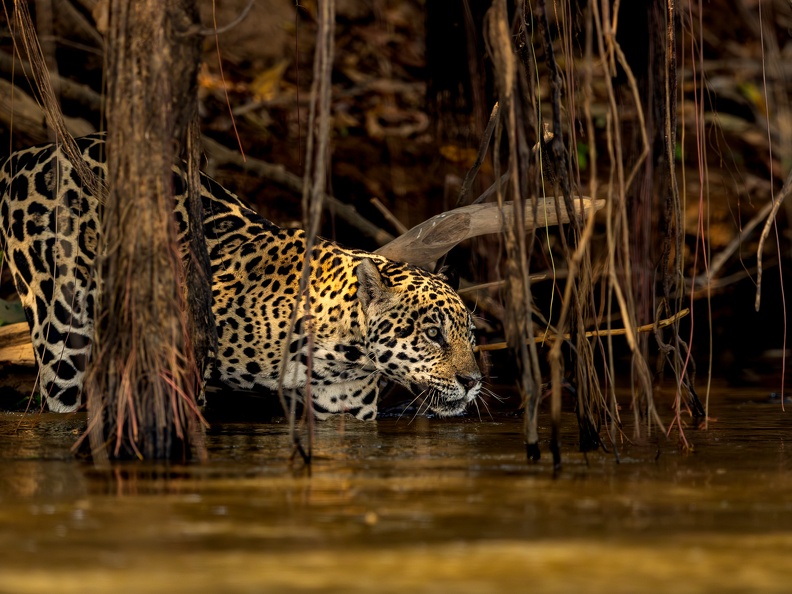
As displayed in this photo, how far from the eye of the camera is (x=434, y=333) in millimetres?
6473

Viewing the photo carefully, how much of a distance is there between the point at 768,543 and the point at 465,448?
81.9 inches

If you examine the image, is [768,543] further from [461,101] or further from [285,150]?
[285,150]

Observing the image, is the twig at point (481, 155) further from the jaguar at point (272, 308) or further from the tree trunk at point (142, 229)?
the tree trunk at point (142, 229)

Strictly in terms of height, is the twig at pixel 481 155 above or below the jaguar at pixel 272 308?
above

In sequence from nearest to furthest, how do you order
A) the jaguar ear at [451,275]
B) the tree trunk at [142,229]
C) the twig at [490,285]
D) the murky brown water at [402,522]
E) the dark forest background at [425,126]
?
the murky brown water at [402,522]
the tree trunk at [142,229]
the twig at [490,285]
the jaguar ear at [451,275]
the dark forest background at [425,126]

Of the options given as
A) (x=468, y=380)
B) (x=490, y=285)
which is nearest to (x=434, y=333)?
(x=468, y=380)

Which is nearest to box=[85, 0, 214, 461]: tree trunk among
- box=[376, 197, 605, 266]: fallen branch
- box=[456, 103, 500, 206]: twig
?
box=[456, 103, 500, 206]: twig

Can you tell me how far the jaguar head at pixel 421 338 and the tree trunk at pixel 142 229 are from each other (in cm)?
223

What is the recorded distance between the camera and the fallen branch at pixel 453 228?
6703mm

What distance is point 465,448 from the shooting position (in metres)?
4.98

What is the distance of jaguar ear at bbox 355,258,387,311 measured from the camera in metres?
6.48

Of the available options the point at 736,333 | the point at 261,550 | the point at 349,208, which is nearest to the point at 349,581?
the point at 261,550

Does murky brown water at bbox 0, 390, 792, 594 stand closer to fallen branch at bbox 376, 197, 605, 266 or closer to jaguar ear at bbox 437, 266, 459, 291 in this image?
fallen branch at bbox 376, 197, 605, 266

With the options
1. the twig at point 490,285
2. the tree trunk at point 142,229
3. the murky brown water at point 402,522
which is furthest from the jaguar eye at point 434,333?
the tree trunk at point 142,229
